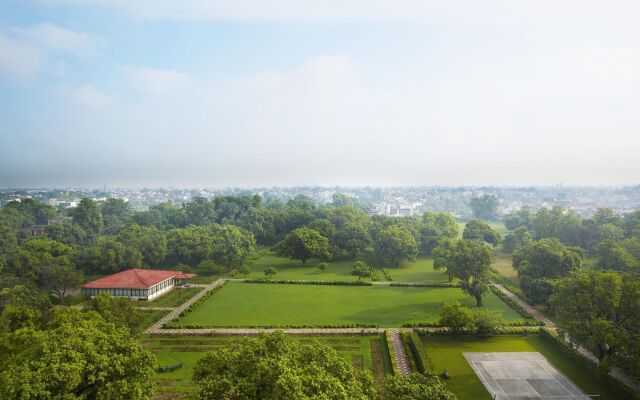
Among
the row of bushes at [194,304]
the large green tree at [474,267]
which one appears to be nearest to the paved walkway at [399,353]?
the large green tree at [474,267]

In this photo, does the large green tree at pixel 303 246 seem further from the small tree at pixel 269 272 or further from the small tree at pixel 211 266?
the small tree at pixel 211 266

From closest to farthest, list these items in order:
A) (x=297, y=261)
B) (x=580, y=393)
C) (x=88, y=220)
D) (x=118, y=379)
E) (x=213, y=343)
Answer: (x=118, y=379)
(x=580, y=393)
(x=213, y=343)
(x=297, y=261)
(x=88, y=220)

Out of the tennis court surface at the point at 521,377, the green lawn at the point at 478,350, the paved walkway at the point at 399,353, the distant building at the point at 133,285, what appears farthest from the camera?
the distant building at the point at 133,285

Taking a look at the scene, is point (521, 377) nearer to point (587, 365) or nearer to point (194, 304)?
point (587, 365)

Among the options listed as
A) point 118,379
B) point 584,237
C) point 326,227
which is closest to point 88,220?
point 326,227

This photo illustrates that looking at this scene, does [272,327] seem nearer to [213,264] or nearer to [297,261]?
[213,264]

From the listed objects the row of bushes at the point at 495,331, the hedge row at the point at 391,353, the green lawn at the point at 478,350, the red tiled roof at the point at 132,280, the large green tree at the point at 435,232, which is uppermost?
the large green tree at the point at 435,232

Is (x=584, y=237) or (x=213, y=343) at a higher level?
(x=584, y=237)
